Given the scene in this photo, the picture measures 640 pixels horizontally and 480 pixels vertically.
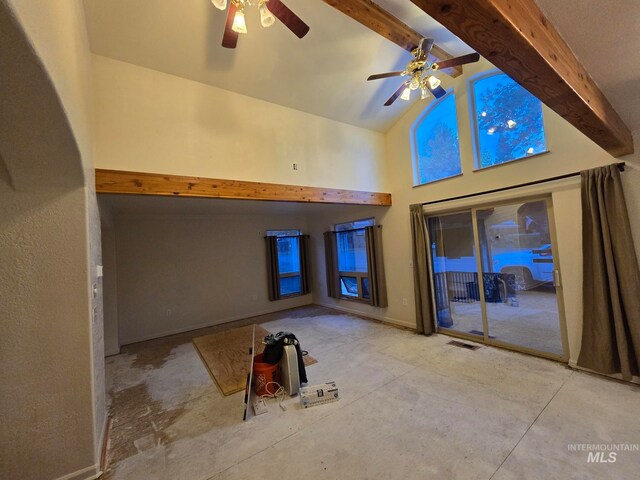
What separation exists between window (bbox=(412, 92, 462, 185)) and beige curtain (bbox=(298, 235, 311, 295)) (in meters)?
3.50

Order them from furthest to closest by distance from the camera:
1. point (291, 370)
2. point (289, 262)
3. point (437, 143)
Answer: point (289, 262), point (437, 143), point (291, 370)

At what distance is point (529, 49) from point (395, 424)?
2.70 m

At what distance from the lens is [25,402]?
1.74 m

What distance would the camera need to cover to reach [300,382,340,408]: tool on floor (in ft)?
8.52

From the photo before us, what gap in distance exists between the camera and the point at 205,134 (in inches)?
124

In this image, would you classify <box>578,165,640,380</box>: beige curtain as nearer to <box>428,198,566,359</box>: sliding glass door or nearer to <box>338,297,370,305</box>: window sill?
<box>428,198,566,359</box>: sliding glass door

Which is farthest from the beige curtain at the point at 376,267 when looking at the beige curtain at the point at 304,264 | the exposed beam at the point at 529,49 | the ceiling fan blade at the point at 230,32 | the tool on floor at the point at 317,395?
the ceiling fan blade at the point at 230,32

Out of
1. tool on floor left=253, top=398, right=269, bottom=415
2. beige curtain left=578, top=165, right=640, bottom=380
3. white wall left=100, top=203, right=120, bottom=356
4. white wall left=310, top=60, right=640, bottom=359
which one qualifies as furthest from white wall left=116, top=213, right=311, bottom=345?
beige curtain left=578, top=165, right=640, bottom=380

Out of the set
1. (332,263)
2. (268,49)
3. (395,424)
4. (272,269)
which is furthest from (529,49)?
(272,269)

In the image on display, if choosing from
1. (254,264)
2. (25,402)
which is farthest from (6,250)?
(254,264)

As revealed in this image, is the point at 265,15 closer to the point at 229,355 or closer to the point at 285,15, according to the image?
the point at 285,15

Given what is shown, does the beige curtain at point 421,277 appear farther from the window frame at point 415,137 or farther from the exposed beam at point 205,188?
the exposed beam at point 205,188

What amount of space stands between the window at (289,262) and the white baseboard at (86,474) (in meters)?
4.95

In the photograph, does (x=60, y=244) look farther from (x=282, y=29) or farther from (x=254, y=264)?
(x=254, y=264)
